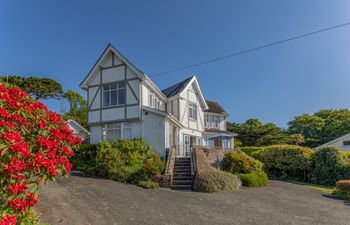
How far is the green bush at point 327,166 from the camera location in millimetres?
21891

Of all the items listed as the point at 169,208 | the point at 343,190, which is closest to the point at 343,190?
the point at 343,190

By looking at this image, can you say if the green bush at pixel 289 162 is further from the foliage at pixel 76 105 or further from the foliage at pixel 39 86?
the foliage at pixel 76 105

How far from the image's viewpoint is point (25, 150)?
472 centimetres

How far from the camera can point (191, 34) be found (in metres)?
18.4

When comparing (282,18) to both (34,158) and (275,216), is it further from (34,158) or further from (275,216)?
(34,158)

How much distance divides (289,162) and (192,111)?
418 inches

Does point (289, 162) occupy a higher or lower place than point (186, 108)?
lower

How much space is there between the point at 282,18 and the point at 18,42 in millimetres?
19728

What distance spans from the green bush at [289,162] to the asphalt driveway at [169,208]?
9808 millimetres

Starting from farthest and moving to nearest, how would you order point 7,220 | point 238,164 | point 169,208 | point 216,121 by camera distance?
point 216,121
point 238,164
point 169,208
point 7,220

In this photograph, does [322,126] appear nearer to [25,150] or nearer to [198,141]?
[198,141]

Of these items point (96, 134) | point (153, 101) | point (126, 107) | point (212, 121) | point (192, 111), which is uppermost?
point (153, 101)

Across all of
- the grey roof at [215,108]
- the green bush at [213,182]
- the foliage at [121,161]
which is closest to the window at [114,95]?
the foliage at [121,161]

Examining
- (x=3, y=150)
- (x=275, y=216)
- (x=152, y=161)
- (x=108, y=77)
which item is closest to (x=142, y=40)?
(x=108, y=77)
